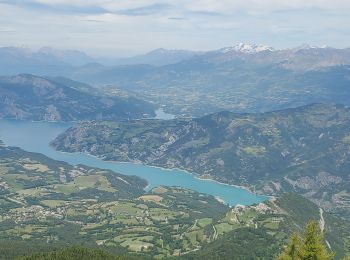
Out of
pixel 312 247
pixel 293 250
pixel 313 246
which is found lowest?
pixel 293 250

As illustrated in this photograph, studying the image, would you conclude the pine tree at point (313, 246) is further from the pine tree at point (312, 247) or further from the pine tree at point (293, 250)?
the pine tree at point (293, 250)

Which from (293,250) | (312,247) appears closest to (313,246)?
(312,247)

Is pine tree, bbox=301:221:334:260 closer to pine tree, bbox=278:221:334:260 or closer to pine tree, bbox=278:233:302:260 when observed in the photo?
pine tree, bbox=278:221:334:260

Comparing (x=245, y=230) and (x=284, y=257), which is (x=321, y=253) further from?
(x=245, y=230)

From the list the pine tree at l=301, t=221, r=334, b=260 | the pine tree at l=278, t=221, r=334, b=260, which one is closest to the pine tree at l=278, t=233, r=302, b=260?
the pine tree at l=278, t=221, r=334, b=260

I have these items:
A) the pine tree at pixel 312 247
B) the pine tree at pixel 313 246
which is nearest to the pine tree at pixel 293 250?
the pine tree at pixel 312 247

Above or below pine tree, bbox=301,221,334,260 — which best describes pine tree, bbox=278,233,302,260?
below

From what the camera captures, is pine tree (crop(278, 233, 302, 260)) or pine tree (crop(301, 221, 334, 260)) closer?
pine tree (crop(301, 221, 334, 260))

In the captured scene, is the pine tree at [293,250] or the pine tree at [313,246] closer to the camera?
the pine tree at [313,246]

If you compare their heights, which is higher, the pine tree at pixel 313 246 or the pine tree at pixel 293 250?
the pine tree at pixel 313 246

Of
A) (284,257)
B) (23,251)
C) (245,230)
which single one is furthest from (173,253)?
(284,257)

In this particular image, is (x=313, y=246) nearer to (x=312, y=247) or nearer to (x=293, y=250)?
(x=312, y=247)
